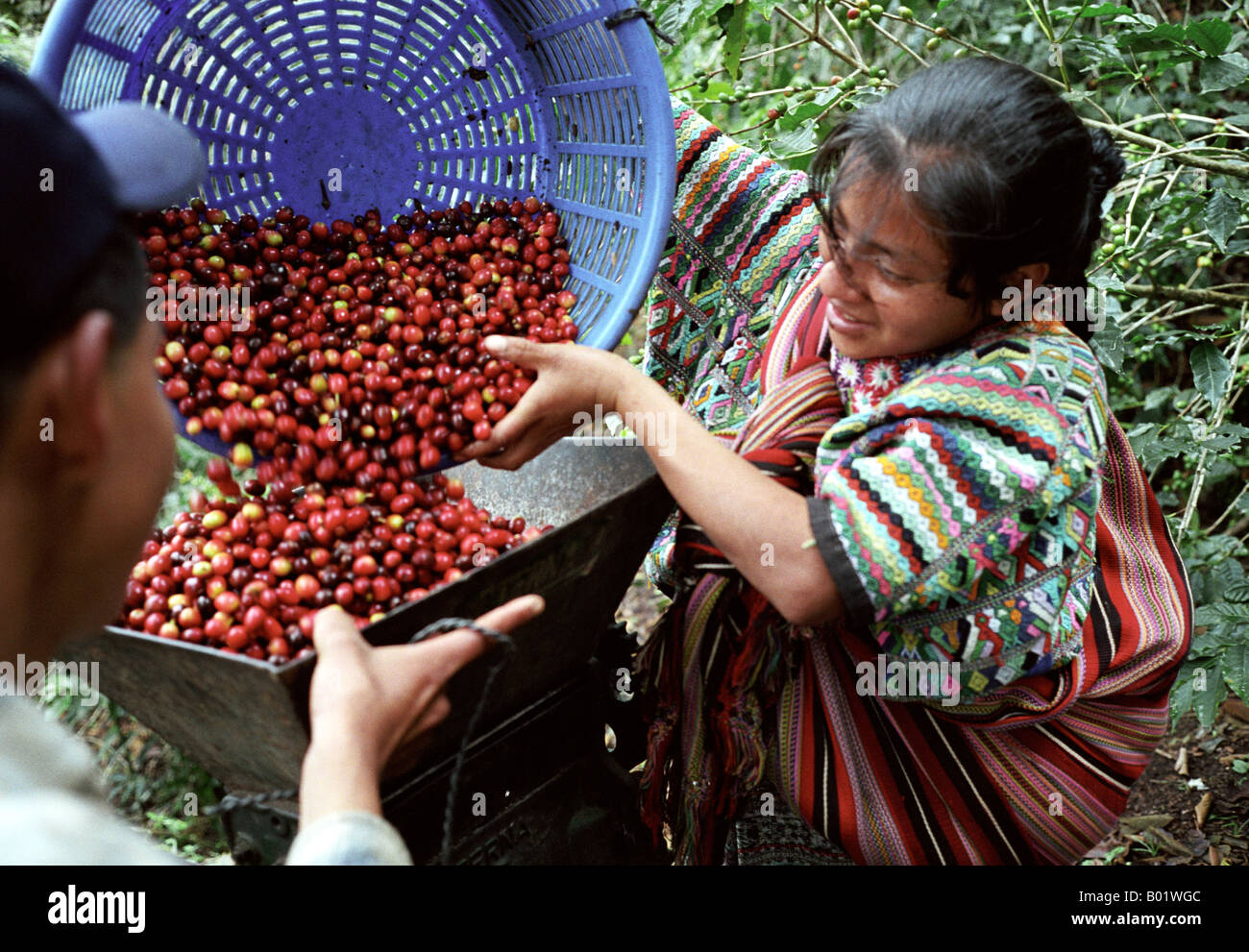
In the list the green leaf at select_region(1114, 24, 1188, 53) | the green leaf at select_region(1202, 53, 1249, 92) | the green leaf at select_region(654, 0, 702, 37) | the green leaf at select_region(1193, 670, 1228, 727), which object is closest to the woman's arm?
the green leaf at select_region(654, 0, 702, 37)

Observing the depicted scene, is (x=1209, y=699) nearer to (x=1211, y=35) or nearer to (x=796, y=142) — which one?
(x=1211, y=35)

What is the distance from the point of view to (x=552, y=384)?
1648mm

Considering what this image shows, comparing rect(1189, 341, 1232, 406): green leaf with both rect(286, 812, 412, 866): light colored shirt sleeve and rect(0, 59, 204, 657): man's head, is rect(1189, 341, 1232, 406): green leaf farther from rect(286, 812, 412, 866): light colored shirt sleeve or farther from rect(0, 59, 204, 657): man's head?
Result: rect(0, 59, 204, 657): man's head

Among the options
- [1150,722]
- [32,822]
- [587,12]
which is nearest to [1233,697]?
[1150,722]

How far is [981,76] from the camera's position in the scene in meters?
1.48

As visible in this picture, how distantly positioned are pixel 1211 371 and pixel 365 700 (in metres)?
2.04

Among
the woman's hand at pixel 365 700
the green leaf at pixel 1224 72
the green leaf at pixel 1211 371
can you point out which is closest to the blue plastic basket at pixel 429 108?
the woman's hand at pixel 365 700

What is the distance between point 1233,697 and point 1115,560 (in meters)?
1.66

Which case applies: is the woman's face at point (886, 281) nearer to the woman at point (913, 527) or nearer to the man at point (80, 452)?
the woman at point (913, 527)

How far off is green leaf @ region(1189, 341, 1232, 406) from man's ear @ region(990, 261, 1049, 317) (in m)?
0.97

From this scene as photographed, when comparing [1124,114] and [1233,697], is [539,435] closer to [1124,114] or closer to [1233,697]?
[1233,697]

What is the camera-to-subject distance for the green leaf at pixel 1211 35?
6.63ft

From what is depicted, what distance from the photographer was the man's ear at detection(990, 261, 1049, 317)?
1535 mm

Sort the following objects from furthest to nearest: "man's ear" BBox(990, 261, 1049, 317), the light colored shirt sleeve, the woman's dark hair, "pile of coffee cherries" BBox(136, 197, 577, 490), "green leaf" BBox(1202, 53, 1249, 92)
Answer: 1. "green leaf" BBox(1202, 53, 1249, 92)
2. "pile of coffee cherries" BBox(136, 197, 577, 490)
3. "man's ear" BBox(990, 261, 1049, 317)
4. the woman's dark hair
5. the light colored shirt sleeve
